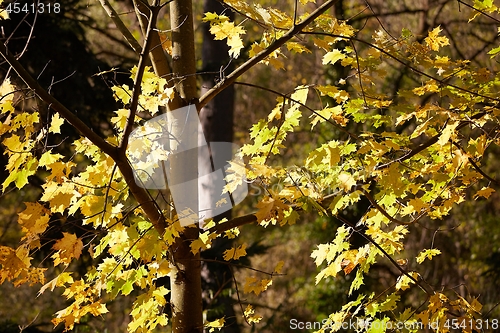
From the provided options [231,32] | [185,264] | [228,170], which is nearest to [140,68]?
[231,32]

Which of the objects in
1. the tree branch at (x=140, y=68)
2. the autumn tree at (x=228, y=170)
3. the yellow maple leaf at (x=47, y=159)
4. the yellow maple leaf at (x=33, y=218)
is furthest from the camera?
the yellow maple leaf at (x=47, y=159)

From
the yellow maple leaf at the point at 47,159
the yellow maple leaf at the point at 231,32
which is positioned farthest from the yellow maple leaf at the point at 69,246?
the yellow maple leaf at the point at 231,32

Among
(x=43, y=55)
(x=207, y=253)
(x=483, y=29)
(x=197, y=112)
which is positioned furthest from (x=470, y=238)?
(x=197, y=112)

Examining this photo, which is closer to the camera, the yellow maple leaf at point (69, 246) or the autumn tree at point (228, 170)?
the yellow maple leaf at point (69, 246)

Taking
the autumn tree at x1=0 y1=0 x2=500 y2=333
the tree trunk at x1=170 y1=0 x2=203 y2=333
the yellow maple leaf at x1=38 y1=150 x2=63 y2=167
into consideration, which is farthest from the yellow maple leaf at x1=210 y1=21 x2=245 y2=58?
the yellow maple leaf at x1=38 y1=150 x2=63 y2=167

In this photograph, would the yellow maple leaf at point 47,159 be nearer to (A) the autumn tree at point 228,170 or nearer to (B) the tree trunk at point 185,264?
(A) the autumn tree at point 228,170

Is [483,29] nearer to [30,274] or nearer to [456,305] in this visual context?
[456,305]

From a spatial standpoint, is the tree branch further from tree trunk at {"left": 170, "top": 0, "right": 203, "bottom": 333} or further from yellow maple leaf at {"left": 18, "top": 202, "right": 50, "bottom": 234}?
tree trunk at {"left": 170, "top": 0, "right": 203, "bottom": 333}

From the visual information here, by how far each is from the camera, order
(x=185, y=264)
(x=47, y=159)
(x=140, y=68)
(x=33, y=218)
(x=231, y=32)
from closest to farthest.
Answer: (x=140, y=68)
(x=33, y=218)
(x=231, y=32)
(x=47, y=159)
(x=185, y=264)

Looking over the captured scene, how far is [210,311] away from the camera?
521cm

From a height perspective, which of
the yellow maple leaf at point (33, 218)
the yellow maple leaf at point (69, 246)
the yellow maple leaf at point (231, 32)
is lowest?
the yellow maple leaf at point (69, 246)

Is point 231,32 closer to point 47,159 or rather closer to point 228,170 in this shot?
point 228,170

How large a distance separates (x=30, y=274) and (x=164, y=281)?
3288 millimetres

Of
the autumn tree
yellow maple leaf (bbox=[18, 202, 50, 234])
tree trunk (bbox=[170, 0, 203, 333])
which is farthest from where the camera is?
tree trunk (bbox=[170, 0, 203, 333])
